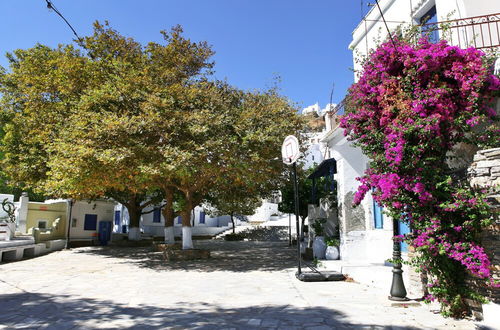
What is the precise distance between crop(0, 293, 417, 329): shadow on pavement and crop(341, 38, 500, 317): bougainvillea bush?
1.59 m

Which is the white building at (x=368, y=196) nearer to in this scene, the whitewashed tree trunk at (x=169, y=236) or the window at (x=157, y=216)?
the whitewashed tree trunk at (x=169, y=236)

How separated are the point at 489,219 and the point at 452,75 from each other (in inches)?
102

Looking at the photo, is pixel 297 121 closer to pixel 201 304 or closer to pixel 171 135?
pixel 171 135

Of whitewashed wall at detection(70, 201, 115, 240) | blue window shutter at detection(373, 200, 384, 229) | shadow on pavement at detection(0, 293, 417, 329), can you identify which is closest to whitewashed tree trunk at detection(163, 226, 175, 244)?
whitewashed wall at detection(70, 201, 115, 240)

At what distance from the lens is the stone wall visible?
5246 mm

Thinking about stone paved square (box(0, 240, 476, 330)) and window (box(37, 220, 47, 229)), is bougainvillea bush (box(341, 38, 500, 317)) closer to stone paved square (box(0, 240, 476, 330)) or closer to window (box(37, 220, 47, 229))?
stone paved square (box(0, 240, 476, 330))

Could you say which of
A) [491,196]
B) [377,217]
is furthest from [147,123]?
[491,196]

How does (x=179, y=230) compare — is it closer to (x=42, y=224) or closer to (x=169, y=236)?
(x=42, y=224)

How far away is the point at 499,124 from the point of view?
19.4 ft

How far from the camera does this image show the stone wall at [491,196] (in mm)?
5246

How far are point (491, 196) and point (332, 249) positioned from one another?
285 inches

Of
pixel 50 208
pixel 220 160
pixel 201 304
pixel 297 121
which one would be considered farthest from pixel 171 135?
pixel 50 208

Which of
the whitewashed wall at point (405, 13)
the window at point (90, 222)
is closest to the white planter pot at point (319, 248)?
the whitewashed wall at point (405, 13)

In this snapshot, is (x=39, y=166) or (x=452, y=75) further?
(x=39, y=166)
